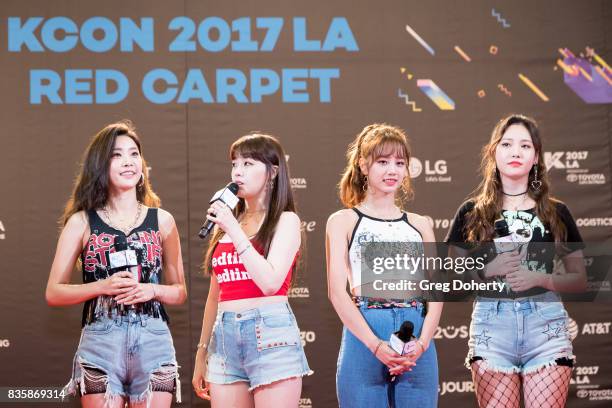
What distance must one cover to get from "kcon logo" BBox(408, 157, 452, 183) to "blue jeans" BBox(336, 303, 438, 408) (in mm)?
2148

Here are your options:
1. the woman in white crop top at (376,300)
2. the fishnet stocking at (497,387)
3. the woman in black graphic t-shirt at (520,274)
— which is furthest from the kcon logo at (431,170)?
the fishnet stocking at (497,387)

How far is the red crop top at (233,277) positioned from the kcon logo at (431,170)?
2250 millimetres

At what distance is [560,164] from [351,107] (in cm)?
147

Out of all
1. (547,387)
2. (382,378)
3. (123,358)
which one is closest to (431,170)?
(547,387)

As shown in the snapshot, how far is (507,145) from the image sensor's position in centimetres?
357

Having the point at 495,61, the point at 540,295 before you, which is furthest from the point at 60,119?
the point at 540,295

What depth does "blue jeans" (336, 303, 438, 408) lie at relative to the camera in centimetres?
314

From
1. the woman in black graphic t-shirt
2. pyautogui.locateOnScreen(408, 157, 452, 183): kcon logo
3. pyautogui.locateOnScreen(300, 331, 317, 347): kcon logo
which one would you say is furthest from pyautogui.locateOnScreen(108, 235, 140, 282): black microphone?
pyautogui.locateOnScreen(408, 157, 452, 183): kcon logo

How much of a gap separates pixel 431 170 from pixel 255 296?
8.22 ft

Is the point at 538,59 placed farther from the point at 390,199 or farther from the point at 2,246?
the point at 2,246

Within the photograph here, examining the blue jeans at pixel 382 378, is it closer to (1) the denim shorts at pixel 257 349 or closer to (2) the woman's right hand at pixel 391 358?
(2) the woman's right hand at pixel 391 358

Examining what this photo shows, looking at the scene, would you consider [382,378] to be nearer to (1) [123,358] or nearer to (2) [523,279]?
(2) [523,279]

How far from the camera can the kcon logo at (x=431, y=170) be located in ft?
17.2

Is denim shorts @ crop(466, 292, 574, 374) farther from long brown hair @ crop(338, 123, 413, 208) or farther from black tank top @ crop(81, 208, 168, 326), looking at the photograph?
black tank top @ crop(81, 208, 168, 326)
